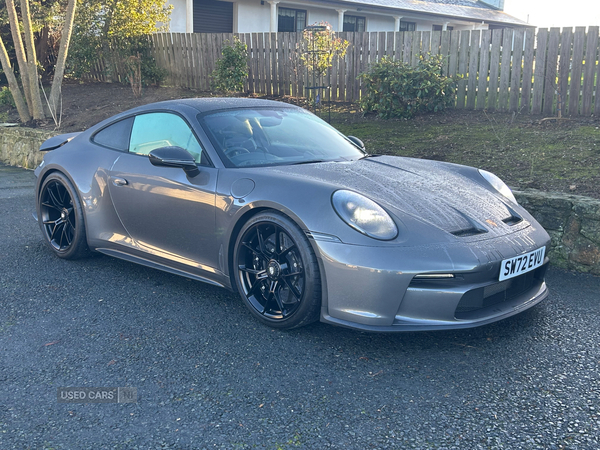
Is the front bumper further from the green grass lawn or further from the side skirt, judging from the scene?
the green grass lawn

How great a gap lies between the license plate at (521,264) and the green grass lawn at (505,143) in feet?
7.71

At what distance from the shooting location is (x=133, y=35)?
1583 cm

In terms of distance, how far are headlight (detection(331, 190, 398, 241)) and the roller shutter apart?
1848 centimetres

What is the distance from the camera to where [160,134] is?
14.1 ft

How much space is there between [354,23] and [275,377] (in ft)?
79.5

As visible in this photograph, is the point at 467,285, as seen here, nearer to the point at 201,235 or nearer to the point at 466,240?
the point at 466,240

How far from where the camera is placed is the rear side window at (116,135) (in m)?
4.56

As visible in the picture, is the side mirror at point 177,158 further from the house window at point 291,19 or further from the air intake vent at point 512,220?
the house window at point 291,19

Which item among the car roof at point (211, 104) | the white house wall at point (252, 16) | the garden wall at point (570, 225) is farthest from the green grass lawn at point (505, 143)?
the white house wall at point (252, 16)

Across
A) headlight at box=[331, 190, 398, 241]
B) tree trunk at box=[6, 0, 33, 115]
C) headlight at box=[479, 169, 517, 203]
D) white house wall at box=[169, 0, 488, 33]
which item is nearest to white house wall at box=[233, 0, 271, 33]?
white house wall at box=[169, 0, 488, 33]

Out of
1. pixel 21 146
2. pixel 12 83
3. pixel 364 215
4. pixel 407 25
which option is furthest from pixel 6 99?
pixel 407 25

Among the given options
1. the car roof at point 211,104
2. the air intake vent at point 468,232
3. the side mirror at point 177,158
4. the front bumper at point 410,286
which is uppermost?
the car roof at point 211,104

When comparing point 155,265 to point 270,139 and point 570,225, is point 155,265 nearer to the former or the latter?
point 270,139

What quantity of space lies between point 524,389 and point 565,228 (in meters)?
2.42
